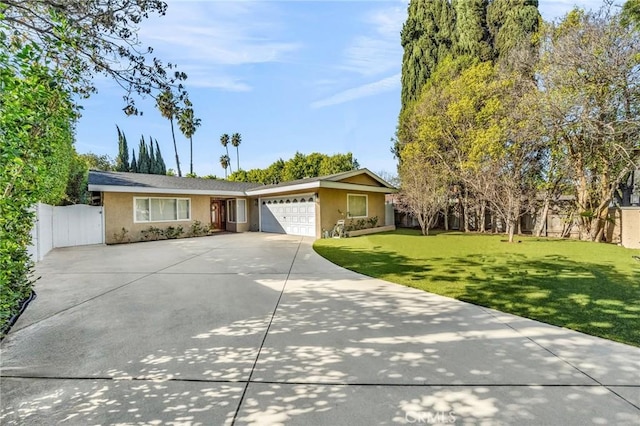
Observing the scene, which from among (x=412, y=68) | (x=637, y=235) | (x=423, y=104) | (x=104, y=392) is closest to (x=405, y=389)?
(x=104, y=392)

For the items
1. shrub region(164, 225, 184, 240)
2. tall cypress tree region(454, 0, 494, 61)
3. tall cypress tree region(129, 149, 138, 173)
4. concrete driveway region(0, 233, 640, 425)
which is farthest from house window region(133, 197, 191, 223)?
tall cypress tree region(454, 0, 494, 61)

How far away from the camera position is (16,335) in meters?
3.85

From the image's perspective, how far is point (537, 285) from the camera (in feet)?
19.7

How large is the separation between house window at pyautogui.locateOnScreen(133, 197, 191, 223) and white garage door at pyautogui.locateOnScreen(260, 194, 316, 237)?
15.2 feet

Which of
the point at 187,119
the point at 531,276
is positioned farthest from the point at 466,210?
the point at 187,119

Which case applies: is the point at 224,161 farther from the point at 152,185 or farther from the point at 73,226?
the point at 73,226

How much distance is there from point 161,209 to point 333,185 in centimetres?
920

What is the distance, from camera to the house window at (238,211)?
19888 mm

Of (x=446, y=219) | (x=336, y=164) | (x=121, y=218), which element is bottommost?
(x=446, y=219)

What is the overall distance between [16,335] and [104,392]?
235 centimetres

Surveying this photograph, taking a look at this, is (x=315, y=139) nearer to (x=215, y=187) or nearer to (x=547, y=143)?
(x=215, y=187)

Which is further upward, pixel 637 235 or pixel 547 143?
pixel 547 143

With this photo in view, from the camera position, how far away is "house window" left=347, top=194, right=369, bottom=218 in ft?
55.2

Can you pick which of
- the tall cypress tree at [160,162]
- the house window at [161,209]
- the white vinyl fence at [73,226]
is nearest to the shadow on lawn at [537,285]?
the house window at [161,209]
